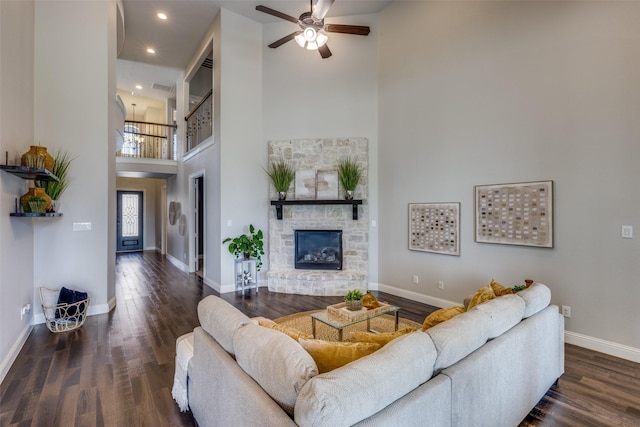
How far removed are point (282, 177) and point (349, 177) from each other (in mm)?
1189

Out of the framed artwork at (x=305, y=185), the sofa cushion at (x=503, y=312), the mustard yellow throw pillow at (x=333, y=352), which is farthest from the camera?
the framed artwork at (x=305, y=185)

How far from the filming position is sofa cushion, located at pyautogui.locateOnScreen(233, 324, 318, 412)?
1155 millimetres

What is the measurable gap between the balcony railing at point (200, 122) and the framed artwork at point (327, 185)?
2351 millimetres

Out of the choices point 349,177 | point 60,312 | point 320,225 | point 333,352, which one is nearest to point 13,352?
point 60,312

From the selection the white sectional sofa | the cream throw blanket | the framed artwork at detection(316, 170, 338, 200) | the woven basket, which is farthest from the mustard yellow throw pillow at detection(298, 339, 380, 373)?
the framed artwork at detection(316, 170, 338, 200)

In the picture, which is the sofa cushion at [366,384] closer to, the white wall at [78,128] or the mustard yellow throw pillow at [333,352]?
the mustard yellow throw pillow at [333,352]

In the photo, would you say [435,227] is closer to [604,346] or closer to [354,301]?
[354,301]

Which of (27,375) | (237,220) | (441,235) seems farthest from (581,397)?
(237,220)

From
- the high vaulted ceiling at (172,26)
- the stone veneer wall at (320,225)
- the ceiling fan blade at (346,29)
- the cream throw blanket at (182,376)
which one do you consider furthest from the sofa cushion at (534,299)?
the high vaulted ceiling at (172,26)

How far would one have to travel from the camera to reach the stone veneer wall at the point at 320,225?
5.09 meters

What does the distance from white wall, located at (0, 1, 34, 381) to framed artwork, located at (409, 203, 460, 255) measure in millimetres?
4668

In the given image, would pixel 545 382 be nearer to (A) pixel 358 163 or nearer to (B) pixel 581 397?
(B) pixel 581 397

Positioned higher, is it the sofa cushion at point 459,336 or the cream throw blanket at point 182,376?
the sofa cushion at point 459,336

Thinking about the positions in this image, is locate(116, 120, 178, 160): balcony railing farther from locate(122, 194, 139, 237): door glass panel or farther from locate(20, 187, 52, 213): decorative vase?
locate(20, 187, 52, 213): decorative vase
